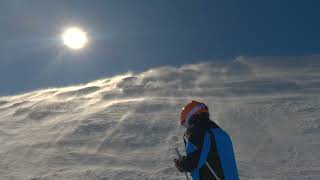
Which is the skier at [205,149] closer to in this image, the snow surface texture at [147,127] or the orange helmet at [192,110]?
the orange helmet at [192,110]

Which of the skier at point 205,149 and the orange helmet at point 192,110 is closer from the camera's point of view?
the skier at point 205,149

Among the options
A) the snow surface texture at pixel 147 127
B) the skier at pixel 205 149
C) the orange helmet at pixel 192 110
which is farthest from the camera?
the snow surface texture at pixel 147 127

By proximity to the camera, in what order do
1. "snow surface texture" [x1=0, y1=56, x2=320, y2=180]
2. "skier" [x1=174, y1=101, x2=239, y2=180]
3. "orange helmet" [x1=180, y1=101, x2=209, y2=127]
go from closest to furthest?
1. "skier" [x1=174, y1=101, x2=239, y2=180]
2. "orange helmet" [x1=180, y1=101, x2=209, y2=127]
3. "snow surface texture" [x1=0, y1=56, x2=320, y2=180]

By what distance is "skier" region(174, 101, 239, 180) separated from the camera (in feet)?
21.7

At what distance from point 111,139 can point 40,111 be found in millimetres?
7195

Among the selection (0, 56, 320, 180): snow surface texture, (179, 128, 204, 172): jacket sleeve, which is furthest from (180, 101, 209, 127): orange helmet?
(0, 56, 320, 180): snow surface texture

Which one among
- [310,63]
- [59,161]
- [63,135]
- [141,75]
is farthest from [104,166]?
[310,63]

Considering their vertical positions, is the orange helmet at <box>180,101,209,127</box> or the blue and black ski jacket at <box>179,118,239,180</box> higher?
the orange helmet at <box>180,101,209,127</box>

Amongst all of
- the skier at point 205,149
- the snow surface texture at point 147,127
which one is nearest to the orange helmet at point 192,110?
the skier at point 205,149

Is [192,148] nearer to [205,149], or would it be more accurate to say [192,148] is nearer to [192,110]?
[205,149]

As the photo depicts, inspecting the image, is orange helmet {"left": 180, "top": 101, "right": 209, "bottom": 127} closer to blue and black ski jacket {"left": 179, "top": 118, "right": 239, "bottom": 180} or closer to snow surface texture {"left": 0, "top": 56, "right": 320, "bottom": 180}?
blue and black ski jacket {"left": 179, "top": 118, "right": 239, "bottom": 180}

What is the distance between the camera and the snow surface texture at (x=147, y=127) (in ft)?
54.7

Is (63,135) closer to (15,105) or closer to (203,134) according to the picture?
(15,105)

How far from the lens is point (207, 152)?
261 inches
